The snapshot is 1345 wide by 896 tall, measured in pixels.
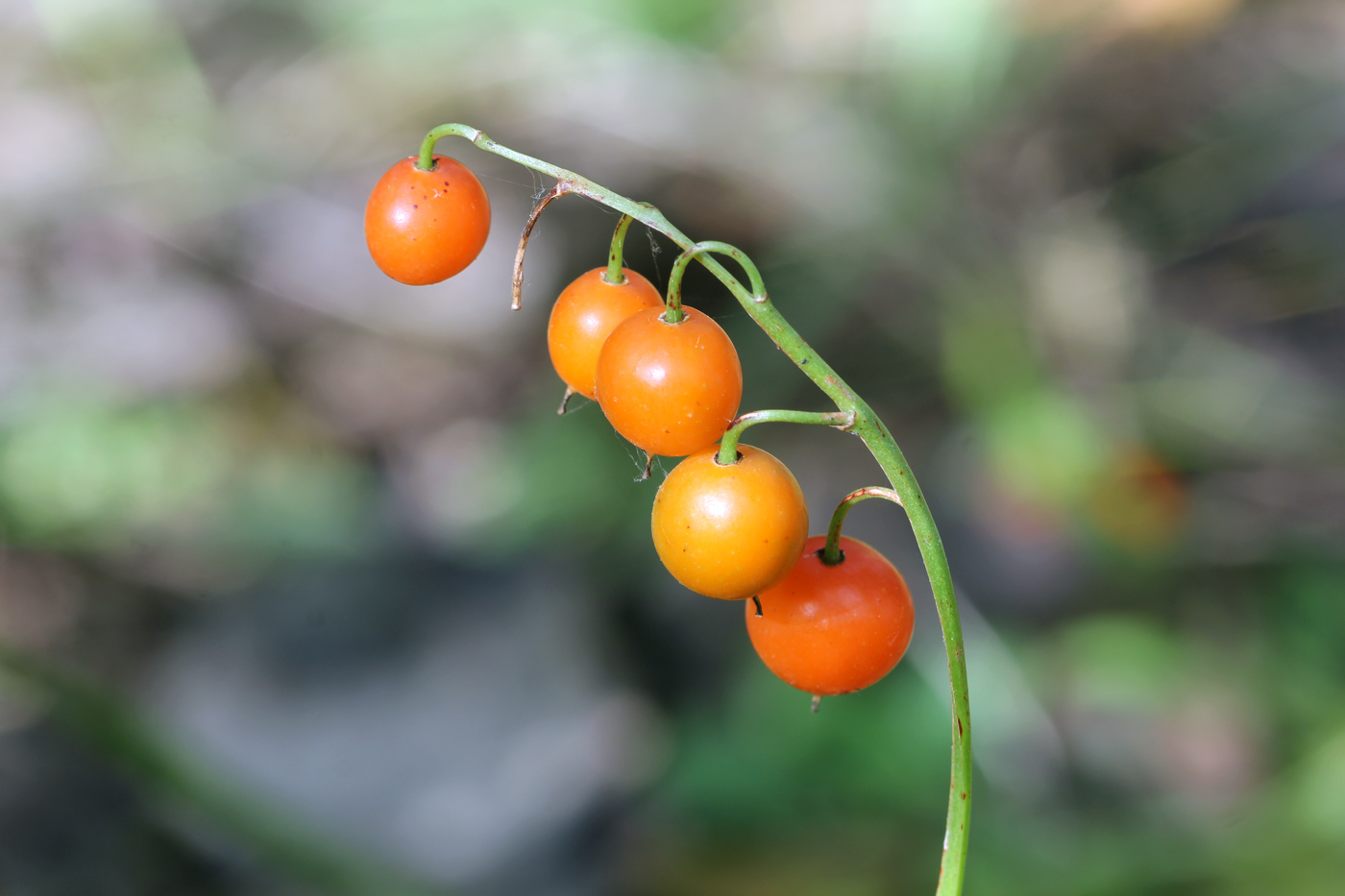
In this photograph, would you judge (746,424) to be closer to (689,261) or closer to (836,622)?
(689,261)

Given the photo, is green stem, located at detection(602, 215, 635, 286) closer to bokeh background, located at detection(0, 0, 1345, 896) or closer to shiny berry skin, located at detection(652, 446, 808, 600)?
shiny berry skin, located at detection(652, 446, 808, 600)

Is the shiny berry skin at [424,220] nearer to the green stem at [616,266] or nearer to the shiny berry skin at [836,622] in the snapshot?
the green stem at [616,266]

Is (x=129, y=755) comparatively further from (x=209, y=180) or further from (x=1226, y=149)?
(x=1226, y=149)

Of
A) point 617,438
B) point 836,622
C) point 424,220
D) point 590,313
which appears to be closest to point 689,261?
point 590,313

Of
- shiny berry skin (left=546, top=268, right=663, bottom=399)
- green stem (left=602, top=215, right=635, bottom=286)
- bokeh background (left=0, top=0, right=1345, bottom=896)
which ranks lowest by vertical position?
shiny berry skin (left=546, top=268, right=663, bottom=399)

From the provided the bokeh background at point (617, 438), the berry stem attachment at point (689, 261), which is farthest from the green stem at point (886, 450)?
the bokeh background at point (617, 438)

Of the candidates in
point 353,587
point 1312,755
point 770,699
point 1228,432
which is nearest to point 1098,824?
point 1312,755

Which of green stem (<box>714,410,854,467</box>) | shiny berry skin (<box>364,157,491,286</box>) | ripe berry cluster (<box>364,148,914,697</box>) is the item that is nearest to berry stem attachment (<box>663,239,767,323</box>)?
ripe berry cluster (<box>364,148,914,697</box>)
